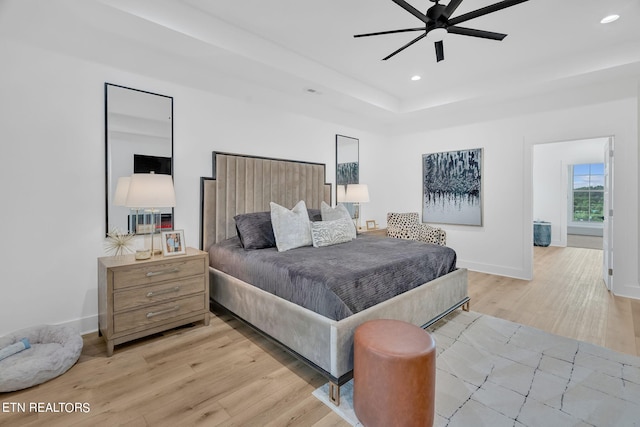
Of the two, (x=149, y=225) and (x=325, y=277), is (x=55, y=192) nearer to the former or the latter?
(x=149, y=225)

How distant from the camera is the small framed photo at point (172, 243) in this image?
259 centimetres

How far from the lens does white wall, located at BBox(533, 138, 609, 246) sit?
705 centimetres

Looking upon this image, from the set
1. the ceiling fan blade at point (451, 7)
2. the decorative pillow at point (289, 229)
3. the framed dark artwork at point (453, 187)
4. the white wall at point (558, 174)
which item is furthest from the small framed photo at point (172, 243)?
the white wall at point (558, 174)

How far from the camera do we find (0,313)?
7.34 ft

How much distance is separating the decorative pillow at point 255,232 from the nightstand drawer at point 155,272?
0.50 m

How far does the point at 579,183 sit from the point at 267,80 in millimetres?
9598

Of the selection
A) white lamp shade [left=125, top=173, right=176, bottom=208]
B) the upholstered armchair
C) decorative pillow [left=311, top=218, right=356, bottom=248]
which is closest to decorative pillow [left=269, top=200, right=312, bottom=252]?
decorative pillow [left=311, top=218, right=356, bottom=248]

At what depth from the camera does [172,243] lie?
263 cm

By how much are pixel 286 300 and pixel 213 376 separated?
69 cm

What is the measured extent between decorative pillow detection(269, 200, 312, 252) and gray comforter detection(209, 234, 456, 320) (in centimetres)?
10

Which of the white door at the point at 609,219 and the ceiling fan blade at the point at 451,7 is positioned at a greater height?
the ceiling fan blade at the point at 451,7

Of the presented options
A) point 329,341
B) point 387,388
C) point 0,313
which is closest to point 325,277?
point 329,341

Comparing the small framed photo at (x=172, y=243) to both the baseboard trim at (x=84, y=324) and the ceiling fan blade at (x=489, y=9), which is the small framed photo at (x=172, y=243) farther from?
the ceiling fan blade at (x=489, y=9)

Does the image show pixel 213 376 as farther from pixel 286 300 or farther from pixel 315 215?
pixel 315 215
